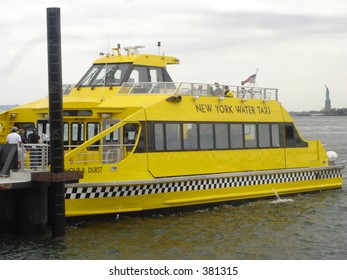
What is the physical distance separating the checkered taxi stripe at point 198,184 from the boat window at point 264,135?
912 millimetres

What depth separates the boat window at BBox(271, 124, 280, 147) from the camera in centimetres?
2028

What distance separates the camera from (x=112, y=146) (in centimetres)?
1670

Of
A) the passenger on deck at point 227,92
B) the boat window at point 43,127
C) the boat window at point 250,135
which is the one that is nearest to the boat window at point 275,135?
the boat window at point 250,135

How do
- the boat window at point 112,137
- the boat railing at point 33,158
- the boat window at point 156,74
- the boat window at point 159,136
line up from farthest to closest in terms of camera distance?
the boat window at point 156,74 → the boat window at point 112,137 → the boat window at point 159,136 → the boat railing at point 33,158

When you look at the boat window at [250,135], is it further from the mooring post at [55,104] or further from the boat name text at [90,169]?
the mooring post at [55,104]

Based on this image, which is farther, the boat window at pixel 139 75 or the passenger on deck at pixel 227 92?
the passenger on deck at pixel 227 92

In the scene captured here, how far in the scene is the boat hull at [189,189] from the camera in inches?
599

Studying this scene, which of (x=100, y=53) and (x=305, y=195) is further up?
(x=100, y=53)

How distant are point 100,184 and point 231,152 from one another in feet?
15.7

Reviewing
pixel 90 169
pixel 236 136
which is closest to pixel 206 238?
pixel 90 169

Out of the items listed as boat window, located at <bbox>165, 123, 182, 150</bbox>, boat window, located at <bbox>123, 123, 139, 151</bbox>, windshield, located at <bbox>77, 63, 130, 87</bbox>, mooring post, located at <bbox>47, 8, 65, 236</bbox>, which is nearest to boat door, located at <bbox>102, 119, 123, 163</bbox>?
boat window, located at <bbox>123, 123, 139, 151</bbox>
